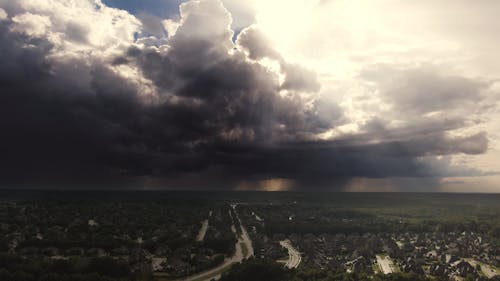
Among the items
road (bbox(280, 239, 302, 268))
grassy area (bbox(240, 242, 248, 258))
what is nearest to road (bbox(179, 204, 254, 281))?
grassy area (bbox(240, 242, 248, 258))

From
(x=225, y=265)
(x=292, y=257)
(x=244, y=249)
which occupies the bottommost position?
(x=292, y=257)

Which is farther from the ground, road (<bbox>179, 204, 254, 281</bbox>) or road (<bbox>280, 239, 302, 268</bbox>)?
road (<bbox>179, 204, 254, 281</bbox>)

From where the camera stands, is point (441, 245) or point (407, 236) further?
point (407, 236)

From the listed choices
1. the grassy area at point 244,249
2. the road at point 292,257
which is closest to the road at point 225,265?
the grassy area at point 244,249

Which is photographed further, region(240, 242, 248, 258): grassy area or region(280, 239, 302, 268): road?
region(240, 242, 248, 258): grassy area

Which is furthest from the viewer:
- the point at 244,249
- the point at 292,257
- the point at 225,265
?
the point at 244,249

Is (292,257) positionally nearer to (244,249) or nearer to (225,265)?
(244,249)

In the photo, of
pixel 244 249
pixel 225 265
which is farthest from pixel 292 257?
pixel 225 265

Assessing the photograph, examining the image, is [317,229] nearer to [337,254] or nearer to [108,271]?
[337,254]

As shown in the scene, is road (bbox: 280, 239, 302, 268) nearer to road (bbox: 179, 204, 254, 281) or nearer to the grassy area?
road (bbox: 179, 204, 254, 281)

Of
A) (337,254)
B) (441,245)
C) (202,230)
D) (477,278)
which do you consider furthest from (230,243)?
(441,245)

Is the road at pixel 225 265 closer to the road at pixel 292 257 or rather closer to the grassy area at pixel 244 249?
the grassy area at pixel 244 249
